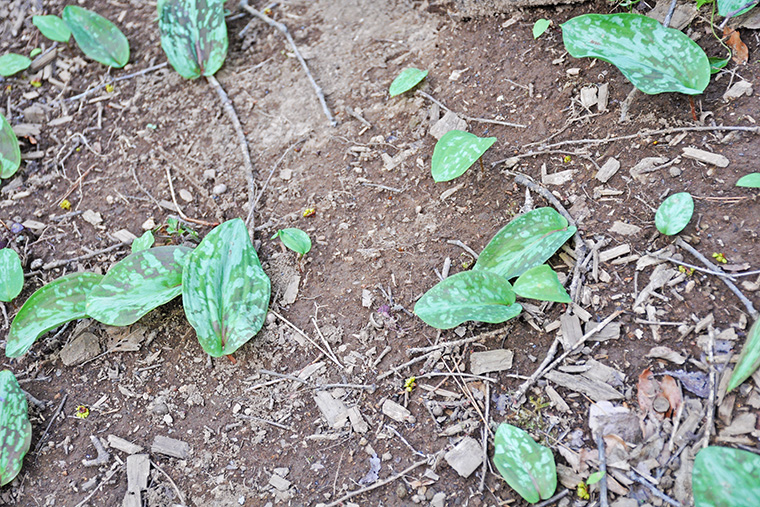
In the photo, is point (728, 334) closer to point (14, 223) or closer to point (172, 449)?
point (172, 449)

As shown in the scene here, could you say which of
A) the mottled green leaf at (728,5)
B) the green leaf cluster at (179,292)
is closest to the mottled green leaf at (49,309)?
the green leaf cluster at (179,292)

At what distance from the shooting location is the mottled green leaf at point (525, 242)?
1553 mm

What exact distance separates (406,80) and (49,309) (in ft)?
5.22

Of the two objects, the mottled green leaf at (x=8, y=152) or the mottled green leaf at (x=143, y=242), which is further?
the mottled green leaf at (x=8, y=152)

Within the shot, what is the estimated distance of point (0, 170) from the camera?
2.30 metres

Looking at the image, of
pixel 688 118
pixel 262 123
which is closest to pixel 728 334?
pixel 688 118

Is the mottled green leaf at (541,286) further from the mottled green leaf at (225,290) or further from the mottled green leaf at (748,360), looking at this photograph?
the mottled green leaf at (225,290)

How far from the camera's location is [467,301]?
1502 mm

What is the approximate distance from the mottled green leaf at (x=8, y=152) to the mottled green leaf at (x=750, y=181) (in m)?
2.79

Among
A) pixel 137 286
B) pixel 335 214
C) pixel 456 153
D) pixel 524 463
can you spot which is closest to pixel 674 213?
pixel 456 153

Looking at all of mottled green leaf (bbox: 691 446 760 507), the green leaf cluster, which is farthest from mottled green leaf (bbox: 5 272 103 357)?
mottled green leaf (bbox: 691 446 760 507)

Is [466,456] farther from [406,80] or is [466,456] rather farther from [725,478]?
[406,80]

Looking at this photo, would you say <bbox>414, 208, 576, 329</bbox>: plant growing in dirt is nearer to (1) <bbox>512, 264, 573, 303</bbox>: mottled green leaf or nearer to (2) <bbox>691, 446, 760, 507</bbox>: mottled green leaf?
(1) <bbox>512, 264, 573, 303</bbox>: mottled green leaf

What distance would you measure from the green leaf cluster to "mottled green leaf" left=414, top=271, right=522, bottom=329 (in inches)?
22.6
